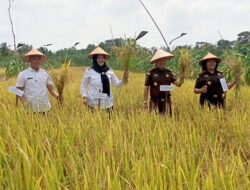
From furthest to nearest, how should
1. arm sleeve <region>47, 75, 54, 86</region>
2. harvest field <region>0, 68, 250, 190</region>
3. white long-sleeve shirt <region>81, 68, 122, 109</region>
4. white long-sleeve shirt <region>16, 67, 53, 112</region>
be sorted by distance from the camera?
white long-sleeve shirt <region>81, 68, 122, 109</region> → arm sleeve <region>47, 75, 54, 86</region> → white long-sleeve shirt <region>16, 67, 53, 112</region> → harvest field <region>0, 68, 250, 190</region>

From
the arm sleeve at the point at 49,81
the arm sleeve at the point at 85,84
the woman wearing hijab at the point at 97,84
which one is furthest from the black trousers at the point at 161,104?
the arm sleeve at the point at 49,81

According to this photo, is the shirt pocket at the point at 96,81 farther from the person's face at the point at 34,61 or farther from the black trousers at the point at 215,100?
the black trousers at the point at 215,100

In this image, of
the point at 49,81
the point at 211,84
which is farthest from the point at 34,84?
the point at 211,84

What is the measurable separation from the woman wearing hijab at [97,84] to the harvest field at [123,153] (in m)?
0.60

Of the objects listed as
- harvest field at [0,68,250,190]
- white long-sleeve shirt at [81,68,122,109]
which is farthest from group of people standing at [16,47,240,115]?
harvest field at [0,68,250,190]

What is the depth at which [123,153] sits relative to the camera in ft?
7.43

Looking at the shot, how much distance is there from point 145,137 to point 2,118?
4.65 ft

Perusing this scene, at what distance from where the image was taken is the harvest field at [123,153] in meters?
1.80

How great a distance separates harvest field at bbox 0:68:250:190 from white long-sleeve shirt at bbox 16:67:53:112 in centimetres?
29

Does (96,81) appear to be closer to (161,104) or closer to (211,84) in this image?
(161,104)

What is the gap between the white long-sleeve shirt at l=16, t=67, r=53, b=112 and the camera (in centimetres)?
400

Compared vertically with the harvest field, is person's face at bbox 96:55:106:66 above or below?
above

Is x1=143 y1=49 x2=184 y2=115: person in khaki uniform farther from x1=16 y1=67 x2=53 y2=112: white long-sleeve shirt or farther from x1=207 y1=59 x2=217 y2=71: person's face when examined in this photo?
x1=16 y1=67 x2=53 y2=112: white long-sleeve shirt

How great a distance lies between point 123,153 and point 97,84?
205 cm
